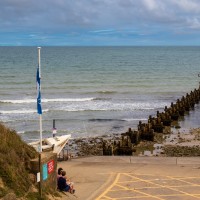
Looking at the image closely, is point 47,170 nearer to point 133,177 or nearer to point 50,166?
point 50,166

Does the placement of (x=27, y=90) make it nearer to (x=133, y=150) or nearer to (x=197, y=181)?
(x=133, y=150)

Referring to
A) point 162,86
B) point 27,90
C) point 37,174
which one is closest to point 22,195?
point 37,174

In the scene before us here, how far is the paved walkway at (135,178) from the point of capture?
1673cm

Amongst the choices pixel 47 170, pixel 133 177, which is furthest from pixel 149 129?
pixel 47 170

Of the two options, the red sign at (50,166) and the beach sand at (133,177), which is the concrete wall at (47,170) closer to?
the red sign at (50,166)

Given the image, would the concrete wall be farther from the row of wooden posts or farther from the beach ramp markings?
the row of wooden posts

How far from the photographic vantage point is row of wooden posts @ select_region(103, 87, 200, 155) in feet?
92.2

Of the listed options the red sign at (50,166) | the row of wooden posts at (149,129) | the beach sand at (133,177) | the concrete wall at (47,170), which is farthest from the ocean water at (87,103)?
the red sign at (50,166)

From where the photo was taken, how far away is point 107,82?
79.2 metres

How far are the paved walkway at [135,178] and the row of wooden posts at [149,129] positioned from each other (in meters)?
4.61

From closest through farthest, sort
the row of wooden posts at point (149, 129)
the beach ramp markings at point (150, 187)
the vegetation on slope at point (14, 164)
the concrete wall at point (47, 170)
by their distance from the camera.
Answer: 1. the vegetation on slope at point (14, 164)
2. the concrete wall at point (47, 170)
3. the beach ramp markings at point (150, 187)
4. the row of wooden posts at point (149, 129)

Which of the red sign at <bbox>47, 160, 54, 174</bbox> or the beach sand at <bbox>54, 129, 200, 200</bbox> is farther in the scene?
the beach sand at <bbox>54, 129, 200, 200</bbox>

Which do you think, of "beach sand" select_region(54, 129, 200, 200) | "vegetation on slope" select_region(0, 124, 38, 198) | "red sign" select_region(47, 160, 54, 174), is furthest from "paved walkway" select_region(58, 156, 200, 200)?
"vegetation on slope" select_region(0, 124, 38, 198)

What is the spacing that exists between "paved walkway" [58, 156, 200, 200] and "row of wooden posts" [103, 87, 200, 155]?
15.1 feet
